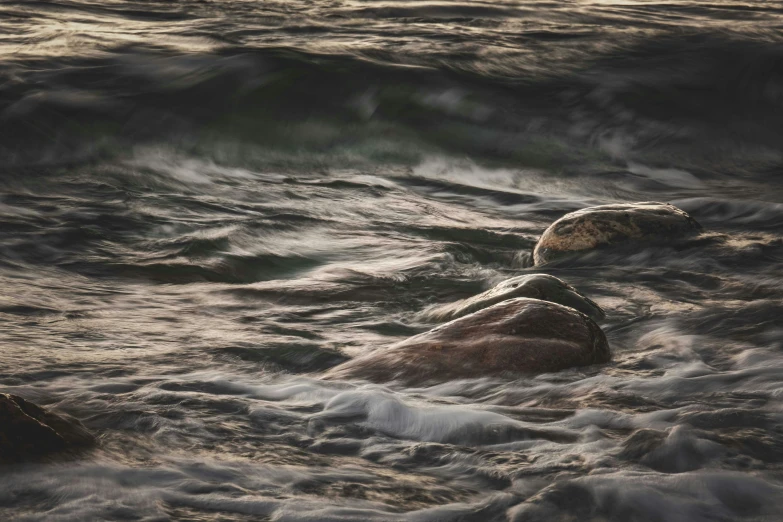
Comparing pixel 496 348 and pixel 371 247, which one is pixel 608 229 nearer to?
pixel 371 247

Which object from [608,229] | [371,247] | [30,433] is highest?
[30,433]

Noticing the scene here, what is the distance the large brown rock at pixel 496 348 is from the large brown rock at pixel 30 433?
1.09 metres

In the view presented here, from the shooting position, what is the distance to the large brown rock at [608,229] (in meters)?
5.72

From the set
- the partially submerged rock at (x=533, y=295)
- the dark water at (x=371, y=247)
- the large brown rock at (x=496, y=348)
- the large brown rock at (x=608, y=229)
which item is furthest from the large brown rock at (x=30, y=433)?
the large brown rock at (x=608, y=229)

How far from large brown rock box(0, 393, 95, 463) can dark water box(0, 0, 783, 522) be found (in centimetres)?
7

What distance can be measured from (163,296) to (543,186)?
4.09 metres

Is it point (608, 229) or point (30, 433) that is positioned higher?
point (30, 433)

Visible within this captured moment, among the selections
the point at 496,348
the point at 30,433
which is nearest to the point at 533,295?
the point at 496,348

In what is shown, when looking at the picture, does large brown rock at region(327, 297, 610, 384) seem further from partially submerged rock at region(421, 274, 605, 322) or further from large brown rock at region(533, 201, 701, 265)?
large brown rock at region(533, 201, 701, 265)

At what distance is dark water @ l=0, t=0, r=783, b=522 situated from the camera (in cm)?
292

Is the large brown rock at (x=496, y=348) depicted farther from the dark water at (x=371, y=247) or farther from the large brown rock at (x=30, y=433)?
the large brown rock at (x=30, y=433)

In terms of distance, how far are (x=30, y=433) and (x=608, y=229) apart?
3758 mm

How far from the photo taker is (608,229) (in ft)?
18.9

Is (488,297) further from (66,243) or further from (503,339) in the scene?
(66,243)
